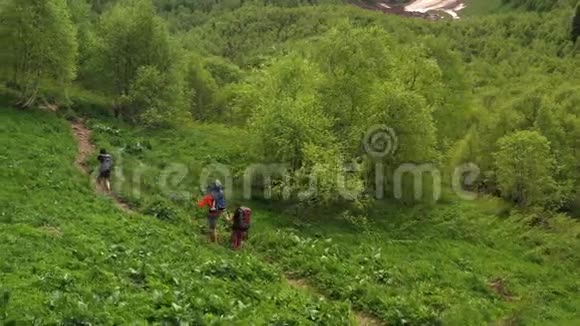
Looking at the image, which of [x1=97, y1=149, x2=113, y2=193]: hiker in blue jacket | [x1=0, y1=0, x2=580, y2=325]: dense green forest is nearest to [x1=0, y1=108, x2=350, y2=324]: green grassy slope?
[x1=0, y1=0, x2=580, y2=325]: dense green forest

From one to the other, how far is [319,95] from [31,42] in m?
20.0

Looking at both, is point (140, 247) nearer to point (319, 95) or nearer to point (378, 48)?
point (319, 95)

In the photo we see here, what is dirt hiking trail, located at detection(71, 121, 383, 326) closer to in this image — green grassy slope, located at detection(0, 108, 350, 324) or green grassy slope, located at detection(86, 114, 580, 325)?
green grassy slope, located at detection(86, 114, 580, 325)

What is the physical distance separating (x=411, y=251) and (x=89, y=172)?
62.7 feet

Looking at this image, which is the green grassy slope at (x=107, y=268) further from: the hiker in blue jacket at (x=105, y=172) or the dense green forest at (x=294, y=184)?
the hiker in blue jacket at (x=105, y=172)

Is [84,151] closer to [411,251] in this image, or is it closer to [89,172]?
[89,172]

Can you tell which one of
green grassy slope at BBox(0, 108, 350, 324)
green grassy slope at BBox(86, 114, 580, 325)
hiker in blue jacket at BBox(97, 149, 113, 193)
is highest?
hiker in blue jacket at BBox(97, 149, 113, 193)

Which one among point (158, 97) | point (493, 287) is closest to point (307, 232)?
point (493, 287)

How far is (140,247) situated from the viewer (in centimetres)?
2594

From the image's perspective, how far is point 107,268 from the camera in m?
22.3

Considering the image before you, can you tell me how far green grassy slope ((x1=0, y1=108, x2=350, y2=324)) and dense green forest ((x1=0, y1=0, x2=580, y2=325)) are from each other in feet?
0.31

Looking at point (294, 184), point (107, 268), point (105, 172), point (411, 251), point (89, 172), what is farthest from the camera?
point (294, 184)

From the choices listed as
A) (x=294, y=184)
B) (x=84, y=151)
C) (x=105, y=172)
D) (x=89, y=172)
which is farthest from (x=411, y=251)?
(x=84, y=151)

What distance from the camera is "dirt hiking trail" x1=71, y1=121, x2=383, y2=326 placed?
92.0 ft
